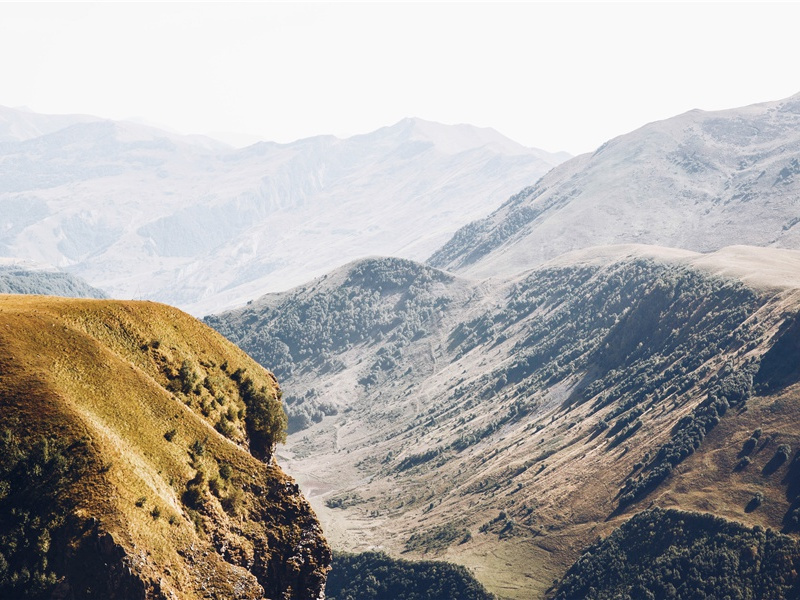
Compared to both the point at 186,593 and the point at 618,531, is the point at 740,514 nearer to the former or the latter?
the point at 618,531

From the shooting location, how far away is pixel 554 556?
185375 mm

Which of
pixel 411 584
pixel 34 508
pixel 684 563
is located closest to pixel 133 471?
pixel 34 508

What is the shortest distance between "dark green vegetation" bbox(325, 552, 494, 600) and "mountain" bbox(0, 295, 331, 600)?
119 m

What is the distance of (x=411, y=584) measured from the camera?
186625mm

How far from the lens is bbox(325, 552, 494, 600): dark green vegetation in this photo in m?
177

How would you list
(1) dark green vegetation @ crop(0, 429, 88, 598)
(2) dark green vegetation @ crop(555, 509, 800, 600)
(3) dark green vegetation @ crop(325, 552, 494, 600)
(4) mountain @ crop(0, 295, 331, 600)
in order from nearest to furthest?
(1) dark green vegetation @ crop(0, 429, 88, 598) → (4) mountain @ crop(0, 295, 331, 600) → (2) dark green vegetation @ crop(555, 509, 800, 600) → (3) dark green vegetation @ crop(325, 552, 494, 600)

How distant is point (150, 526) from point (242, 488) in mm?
10572

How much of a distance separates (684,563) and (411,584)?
6312cm

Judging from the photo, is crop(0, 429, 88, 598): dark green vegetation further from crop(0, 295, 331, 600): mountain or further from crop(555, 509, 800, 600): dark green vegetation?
crop(555, 509, 800, 600): dark green vegetation

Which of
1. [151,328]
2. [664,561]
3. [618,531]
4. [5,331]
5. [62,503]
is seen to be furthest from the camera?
[618,531]

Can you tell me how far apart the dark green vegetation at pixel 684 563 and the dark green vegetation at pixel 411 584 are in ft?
67.3

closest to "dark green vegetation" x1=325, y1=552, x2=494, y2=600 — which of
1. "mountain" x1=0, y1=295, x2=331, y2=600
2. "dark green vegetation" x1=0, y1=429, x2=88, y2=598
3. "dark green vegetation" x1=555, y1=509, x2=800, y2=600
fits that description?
"dark green vegetation" x1=555, y1=509, x2=800, y2=600

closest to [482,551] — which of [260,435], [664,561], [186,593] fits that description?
[664,561]

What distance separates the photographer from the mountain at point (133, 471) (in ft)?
153
